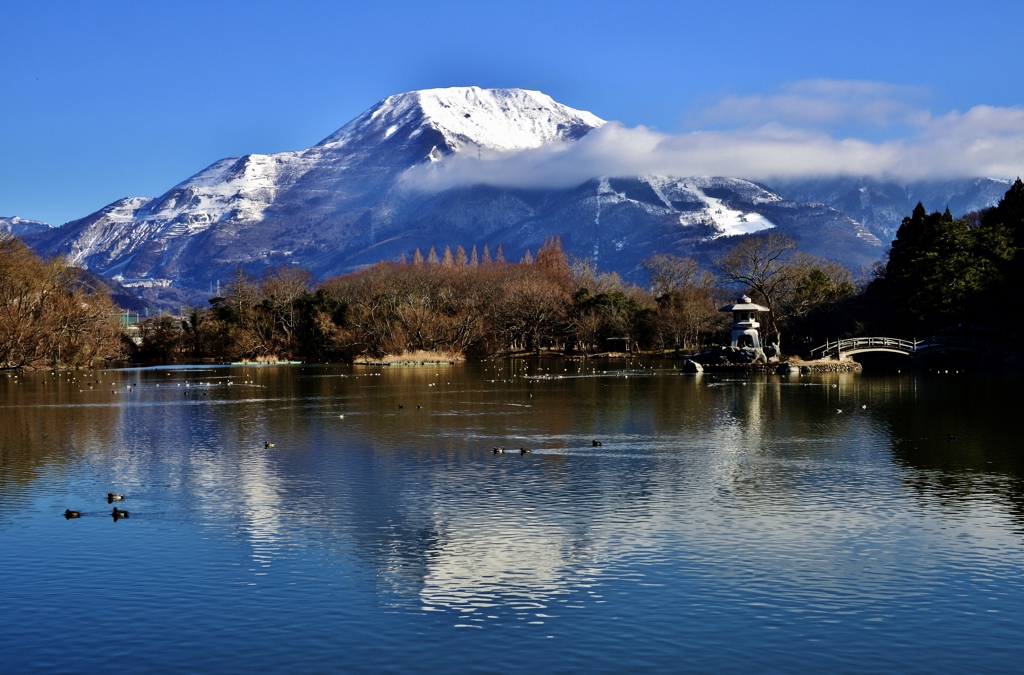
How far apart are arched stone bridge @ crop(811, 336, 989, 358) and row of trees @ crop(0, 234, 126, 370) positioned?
6645cm

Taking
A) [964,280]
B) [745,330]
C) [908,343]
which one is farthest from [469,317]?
[964,280]

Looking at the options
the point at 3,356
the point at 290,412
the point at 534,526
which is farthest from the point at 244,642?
the point at 3,356

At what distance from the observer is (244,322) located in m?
116

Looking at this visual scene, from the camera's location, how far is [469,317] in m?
114

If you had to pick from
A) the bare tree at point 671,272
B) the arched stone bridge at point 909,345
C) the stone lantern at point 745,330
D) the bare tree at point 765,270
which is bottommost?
the arched stone bridge at point 909,345

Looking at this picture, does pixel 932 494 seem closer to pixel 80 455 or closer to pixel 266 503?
pixel 266 503

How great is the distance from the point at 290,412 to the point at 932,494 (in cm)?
3135

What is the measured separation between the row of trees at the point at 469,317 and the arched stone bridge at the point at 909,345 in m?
11.3

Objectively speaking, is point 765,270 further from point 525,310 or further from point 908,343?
point 525,310

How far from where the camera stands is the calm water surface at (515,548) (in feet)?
47.6

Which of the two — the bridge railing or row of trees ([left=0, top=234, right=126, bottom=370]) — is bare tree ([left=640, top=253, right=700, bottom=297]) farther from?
row of trees ([left=0, top=234, right=126, bottom=370])

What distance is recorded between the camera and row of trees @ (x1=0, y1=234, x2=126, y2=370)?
87.4 meters

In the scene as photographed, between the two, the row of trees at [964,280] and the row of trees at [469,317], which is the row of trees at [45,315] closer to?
the row of trees at [469,317]

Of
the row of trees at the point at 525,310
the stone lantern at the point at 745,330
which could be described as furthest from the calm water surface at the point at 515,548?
the row of trees at the point at 525,310
